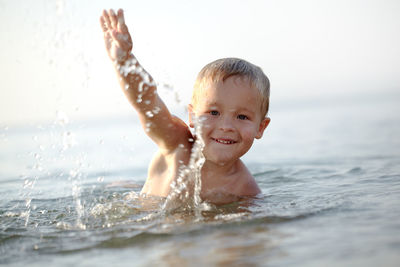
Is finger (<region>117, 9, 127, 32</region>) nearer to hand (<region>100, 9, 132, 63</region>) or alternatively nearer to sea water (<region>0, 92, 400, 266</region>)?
hand (<region>100, 9, 132, 63</region>)

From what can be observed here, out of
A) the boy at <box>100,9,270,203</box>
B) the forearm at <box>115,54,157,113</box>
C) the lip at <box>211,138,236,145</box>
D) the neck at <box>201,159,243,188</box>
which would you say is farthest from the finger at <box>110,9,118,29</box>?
the neck at <box>201,159,243,188</box>

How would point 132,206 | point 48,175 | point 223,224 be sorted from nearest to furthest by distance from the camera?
1. point 223,224
2. point 132,206
3. point 48,175

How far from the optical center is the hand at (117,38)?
3135mm

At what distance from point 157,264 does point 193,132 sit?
1766mm

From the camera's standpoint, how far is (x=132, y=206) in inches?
139

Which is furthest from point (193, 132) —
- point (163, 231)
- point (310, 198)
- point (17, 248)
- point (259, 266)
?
point (259, 266)

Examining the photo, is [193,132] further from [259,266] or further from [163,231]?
[259,266]

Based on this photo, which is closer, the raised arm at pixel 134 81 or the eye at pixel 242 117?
the raised arm at pixel 134 81

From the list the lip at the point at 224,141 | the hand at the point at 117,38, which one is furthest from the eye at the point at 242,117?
the hand at the point at 117,38

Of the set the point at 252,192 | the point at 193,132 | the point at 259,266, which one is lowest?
the point at 259,266

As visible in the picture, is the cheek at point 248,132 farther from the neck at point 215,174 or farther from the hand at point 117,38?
the hand at point 117,38

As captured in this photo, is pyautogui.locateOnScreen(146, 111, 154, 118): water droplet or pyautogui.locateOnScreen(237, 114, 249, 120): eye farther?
pyautogui.locateOnScreen(237, 114, 249, 120): eye

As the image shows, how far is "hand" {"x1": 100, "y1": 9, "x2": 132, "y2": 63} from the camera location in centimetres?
313

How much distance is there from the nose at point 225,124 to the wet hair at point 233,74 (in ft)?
0.89
